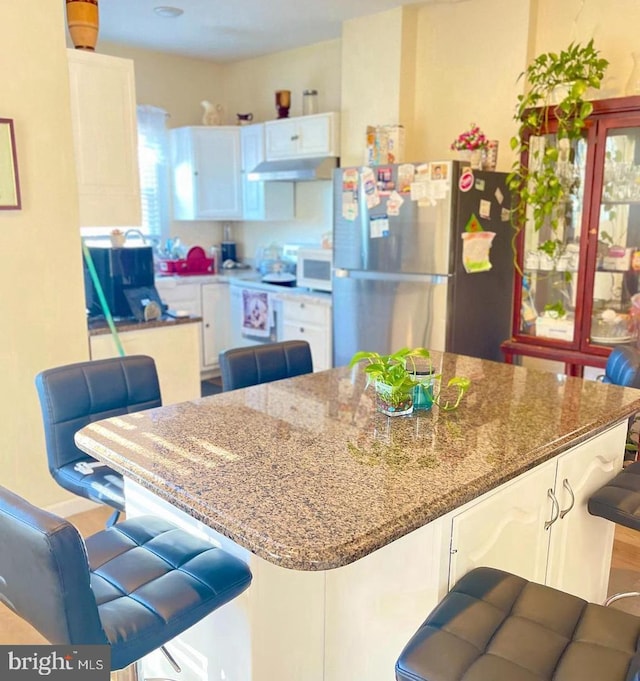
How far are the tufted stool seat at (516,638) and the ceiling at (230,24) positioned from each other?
3706mm

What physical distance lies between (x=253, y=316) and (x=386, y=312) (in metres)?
1.51

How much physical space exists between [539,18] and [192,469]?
11.5 ft

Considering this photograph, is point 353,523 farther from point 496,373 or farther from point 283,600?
point 496,373

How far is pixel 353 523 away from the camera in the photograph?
3.84 ft

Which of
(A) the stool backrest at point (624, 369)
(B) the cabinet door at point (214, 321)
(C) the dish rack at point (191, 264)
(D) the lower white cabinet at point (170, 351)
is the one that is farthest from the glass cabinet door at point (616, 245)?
(C) the dish rack at point (191, 264)

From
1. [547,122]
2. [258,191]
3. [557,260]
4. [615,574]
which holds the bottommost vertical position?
[615,574]

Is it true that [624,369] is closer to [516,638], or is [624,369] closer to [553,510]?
[553,510]

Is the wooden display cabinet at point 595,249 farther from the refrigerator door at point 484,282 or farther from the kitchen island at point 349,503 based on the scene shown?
the kitchen island at point 349,503

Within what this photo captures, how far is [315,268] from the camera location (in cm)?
471

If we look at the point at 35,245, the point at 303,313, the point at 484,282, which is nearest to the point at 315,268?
the point at 303,313

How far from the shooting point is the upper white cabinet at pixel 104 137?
9.44 ft

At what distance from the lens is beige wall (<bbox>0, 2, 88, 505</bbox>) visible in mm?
2619

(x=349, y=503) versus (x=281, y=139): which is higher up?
(x=281, y=139)

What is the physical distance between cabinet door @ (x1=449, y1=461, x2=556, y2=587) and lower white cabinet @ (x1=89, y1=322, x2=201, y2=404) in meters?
2.09
